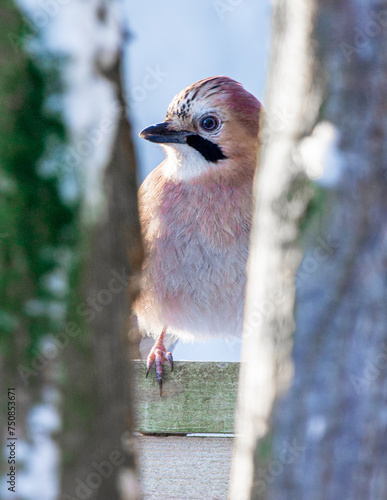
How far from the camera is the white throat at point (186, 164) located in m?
2.17

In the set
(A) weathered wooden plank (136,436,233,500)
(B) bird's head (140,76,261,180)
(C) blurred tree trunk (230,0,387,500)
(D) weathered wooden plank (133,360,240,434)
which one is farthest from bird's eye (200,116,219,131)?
(C) blurred tree trunk (230,0,387,500)

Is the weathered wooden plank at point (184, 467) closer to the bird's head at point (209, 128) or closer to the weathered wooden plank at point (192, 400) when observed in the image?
the weathered wooden plank at point (192, 400)

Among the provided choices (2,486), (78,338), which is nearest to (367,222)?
(78,338)

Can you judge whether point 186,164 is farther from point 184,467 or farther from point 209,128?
point 184,467

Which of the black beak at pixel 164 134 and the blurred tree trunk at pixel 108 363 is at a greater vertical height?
the black beak at pixel 164 134

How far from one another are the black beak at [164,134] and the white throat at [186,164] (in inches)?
1.2

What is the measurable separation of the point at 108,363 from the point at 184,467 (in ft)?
3.35

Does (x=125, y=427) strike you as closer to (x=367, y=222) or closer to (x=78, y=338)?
(x=78, y=338)

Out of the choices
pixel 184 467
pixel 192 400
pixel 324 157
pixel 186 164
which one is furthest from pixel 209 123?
pixel 324 157

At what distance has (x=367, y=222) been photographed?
21.3 inches

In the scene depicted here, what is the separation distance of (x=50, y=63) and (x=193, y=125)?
1.65 metres

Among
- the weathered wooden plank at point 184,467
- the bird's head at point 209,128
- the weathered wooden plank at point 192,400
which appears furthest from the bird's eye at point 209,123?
the weathered wooden plank at point 184,467

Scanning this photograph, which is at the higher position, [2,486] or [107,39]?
[107,39]

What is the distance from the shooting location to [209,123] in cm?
216
